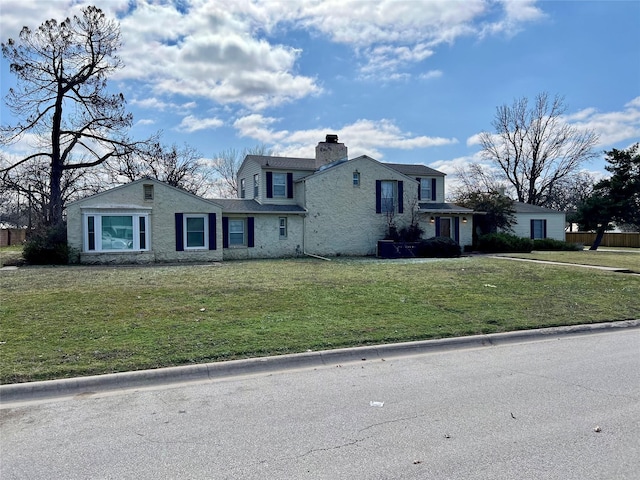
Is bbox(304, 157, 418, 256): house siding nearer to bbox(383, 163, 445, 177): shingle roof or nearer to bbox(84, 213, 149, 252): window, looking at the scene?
bbox(383, 163, 445, 177): shingle roof

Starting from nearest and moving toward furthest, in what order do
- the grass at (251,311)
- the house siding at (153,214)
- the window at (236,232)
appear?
the grass at (251,311)
the house siding at (153,214)
the window at (236,232)

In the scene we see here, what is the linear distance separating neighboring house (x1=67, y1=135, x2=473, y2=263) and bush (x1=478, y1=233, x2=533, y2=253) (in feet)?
3.46

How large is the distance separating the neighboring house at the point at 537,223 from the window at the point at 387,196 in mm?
11996

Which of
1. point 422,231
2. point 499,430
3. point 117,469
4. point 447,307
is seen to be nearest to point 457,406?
point 499,430

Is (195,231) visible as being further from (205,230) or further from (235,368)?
(235,368)

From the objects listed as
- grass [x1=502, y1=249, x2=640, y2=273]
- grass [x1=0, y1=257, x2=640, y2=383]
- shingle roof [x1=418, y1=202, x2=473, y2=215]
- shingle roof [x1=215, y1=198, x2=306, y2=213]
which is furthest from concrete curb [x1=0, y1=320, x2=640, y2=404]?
shingle roof [x1=418, y1=202, x2=473, y2=215]

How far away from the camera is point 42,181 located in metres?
33.7

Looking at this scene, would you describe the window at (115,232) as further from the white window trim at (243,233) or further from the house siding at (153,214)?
the white window trim at (243,233)

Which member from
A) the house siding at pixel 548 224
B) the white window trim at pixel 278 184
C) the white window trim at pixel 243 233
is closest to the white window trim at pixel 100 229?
the white window trim at pixel 243 233

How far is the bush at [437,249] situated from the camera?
24.3 m

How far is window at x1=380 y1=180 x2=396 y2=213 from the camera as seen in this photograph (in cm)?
→ 2677

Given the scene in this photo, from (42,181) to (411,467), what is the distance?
37.1 meters

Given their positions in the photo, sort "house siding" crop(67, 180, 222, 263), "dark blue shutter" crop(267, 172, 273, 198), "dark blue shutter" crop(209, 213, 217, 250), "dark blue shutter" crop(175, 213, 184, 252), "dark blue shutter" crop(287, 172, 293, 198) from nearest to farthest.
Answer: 1. "house siding" crop(67, 180, 222, 263)
2. "dark blue shutter" crop(175, 213, 184, 252)
3. "dark blue shutter" crop(209, 213, 217, 250)
4. "dark blue shutter" crop(267, 172, 273, 198)
5. "dark blue shutter" crop(287, 172, 293, 198)

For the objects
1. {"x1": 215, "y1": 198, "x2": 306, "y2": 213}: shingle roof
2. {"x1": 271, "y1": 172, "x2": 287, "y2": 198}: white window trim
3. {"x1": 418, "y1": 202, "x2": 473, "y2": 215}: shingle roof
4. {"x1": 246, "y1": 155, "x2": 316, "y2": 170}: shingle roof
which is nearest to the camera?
{"x1": 215, "y1": 198, "x2": 306, "y2": 213}: shingle roof
